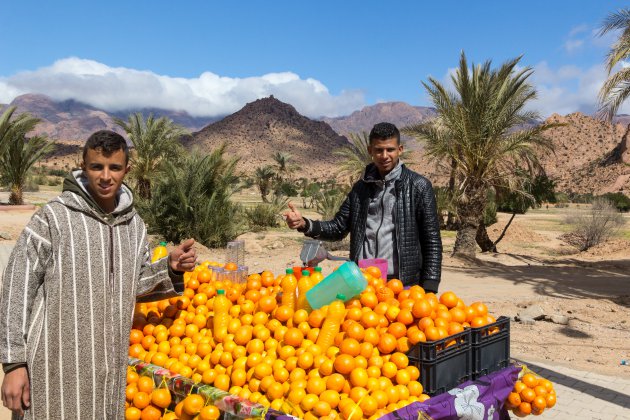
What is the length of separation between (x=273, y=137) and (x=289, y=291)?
98.1m

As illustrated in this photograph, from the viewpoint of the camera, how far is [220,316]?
3.10 m

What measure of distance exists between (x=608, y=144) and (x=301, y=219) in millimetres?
83002

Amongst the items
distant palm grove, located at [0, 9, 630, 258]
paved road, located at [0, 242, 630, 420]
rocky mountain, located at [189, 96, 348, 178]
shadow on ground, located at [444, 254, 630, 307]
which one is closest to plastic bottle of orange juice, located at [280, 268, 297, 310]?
paved road, located at [0, 242, 630, 420]

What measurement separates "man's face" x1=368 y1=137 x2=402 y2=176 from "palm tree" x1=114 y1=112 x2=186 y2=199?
1646cm

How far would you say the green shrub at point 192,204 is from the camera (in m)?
14.3

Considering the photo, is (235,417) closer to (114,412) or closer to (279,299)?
(114,412)

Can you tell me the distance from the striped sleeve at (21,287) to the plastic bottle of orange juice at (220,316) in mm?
1132

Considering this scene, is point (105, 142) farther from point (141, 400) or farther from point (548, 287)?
point (548, 287)

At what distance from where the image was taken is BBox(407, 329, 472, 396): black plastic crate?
8.04 feet

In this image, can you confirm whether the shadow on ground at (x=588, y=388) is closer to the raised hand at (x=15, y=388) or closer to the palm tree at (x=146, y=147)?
the raised hand at (x=15, y=388)

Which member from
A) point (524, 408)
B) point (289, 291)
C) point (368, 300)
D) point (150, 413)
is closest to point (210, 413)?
point (150, 413)

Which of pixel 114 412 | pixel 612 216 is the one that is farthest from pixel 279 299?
pixel 612 216

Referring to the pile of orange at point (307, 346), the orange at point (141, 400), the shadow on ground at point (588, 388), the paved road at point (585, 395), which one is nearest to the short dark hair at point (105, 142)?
the pile of orange at point (307, 346)

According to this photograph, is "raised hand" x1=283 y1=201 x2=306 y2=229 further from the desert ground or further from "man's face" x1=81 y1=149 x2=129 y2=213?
the desert ground
